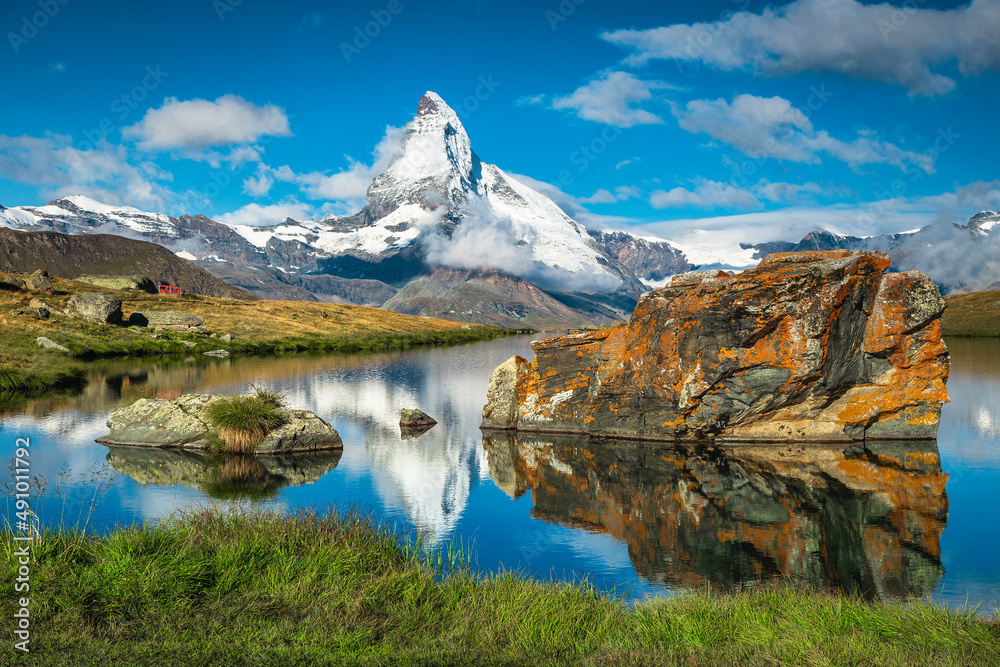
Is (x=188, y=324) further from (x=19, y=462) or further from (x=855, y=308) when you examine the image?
(x=855, y=308)

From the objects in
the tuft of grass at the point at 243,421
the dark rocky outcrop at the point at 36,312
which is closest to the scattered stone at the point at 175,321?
the dark rocky outcrop at the point at 36,312

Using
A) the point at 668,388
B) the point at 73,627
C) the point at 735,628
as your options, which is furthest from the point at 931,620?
the point at 668,388

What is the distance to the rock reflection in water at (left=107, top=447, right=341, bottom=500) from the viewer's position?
16188 millimetres

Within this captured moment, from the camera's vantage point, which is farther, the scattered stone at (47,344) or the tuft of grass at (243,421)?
the scattered stone at (47,344)

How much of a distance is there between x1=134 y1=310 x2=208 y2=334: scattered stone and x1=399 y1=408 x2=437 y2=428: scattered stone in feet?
215

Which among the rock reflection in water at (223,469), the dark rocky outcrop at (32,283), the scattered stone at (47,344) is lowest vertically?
the rock reflection in water at (223,469)

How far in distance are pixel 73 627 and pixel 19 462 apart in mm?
13555

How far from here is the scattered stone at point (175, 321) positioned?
3246 inches

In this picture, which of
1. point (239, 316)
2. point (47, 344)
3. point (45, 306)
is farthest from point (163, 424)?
point (239, 316)

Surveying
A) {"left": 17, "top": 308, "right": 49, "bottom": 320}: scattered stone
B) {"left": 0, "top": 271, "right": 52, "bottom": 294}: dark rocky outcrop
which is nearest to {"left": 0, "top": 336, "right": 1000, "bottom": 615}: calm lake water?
{"left": 17, "top": 308, "right": 49, "bottom": 320}: scattered stone

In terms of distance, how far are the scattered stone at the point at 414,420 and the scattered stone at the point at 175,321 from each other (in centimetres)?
6550

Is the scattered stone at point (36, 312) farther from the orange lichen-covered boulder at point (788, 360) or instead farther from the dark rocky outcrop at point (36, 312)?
the orange lichen-covered boulder at point (788, 360)

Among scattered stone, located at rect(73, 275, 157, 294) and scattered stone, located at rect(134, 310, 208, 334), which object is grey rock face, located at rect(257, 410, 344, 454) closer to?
scattered stone, located at rect(134, 310, 208, 334)

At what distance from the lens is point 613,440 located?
22641mm
